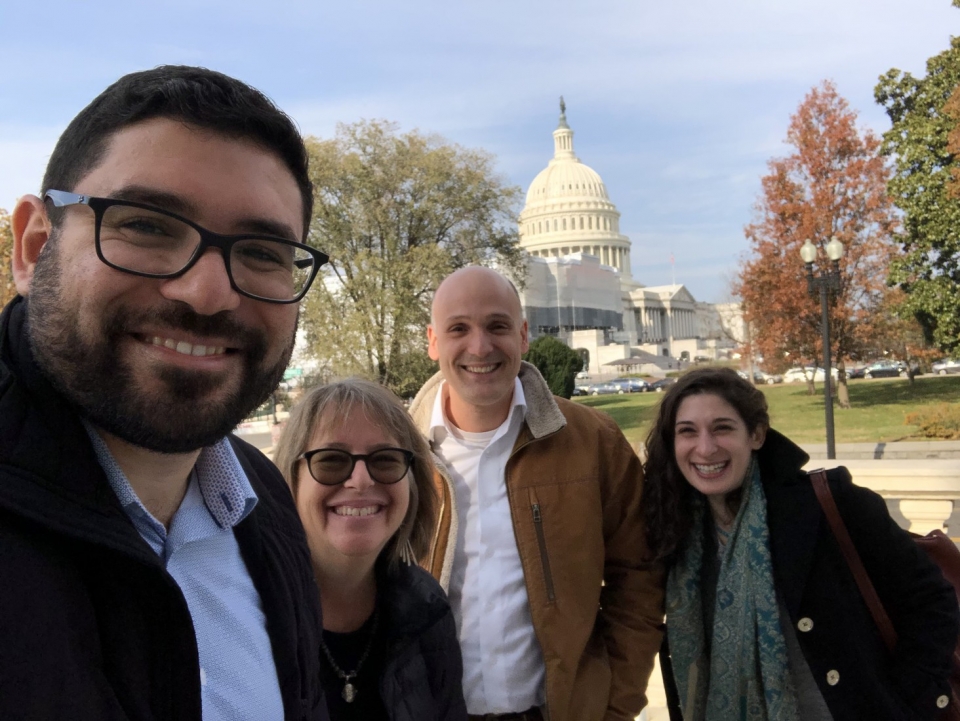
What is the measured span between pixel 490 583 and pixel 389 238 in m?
25.2

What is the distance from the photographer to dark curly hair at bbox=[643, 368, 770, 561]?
2766 millimetres

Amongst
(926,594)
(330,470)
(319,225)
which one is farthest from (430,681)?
(319,225)

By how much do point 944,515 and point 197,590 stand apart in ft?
13.7

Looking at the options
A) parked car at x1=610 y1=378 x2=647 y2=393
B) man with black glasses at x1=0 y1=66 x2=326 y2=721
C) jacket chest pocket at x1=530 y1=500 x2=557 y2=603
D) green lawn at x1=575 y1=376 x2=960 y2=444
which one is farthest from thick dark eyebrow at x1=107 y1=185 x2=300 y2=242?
parked car at x1=610 y1=378 x2=647 y2=393

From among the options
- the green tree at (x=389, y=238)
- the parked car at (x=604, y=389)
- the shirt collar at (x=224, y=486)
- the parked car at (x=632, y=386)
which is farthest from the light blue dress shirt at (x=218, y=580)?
the parked car at (x=632, y=386)

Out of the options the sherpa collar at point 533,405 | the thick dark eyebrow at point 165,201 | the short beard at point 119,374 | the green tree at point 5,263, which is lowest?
the sherpa collar at point 533,405

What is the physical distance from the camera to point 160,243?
115 centimetres

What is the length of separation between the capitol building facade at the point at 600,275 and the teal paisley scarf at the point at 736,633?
76.9 metres

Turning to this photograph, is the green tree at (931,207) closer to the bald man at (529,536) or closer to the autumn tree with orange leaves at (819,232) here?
the autumn tree with orange leaves at (819,232)

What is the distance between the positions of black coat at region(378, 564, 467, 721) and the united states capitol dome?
9969 centimetres

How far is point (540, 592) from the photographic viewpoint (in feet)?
8.66

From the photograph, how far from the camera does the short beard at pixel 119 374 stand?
1.07 meters

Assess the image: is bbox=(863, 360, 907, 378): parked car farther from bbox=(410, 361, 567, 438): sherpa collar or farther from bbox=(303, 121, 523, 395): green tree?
bbox=(410, 361, 567, 438): sherpa collar

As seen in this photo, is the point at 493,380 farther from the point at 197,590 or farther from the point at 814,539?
the point at 197,590
